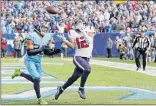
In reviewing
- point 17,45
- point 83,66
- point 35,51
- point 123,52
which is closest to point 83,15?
point 17,45

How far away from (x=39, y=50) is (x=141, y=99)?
2486mm

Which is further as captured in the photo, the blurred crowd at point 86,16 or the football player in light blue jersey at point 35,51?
the blurred crowd at point 86,16

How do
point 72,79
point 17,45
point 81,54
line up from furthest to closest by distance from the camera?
point 17,45 → point 81,54 → point 72,79

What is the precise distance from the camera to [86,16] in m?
39.5

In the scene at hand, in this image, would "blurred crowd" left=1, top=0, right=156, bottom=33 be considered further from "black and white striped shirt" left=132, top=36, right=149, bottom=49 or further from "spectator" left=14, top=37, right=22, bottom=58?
"black and white striped shirt" left=132, top=36, right=149, bottom=49

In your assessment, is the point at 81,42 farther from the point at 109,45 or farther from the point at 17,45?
the point at 17,45

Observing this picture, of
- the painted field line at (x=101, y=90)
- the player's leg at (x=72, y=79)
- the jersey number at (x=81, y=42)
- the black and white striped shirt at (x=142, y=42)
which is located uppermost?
the jersey number at (x=81, y=42)

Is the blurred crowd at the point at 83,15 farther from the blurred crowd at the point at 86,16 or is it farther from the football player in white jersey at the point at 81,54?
the football player in white jersey at the point at 81,54

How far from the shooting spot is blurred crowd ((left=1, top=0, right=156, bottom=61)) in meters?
36.6

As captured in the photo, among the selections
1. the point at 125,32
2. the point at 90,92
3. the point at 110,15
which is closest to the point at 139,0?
the point at 110,15

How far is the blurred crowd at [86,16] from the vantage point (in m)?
36.6

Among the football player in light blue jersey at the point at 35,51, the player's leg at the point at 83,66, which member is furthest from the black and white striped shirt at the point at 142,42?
the football player in light blue jersey at the point at 35,51

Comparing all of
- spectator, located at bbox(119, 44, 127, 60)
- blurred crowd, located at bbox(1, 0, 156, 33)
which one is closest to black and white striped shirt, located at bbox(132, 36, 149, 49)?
spectator, located at bbox(119, 44, 127, 60)

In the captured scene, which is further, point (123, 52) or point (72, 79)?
point (123, 52)
